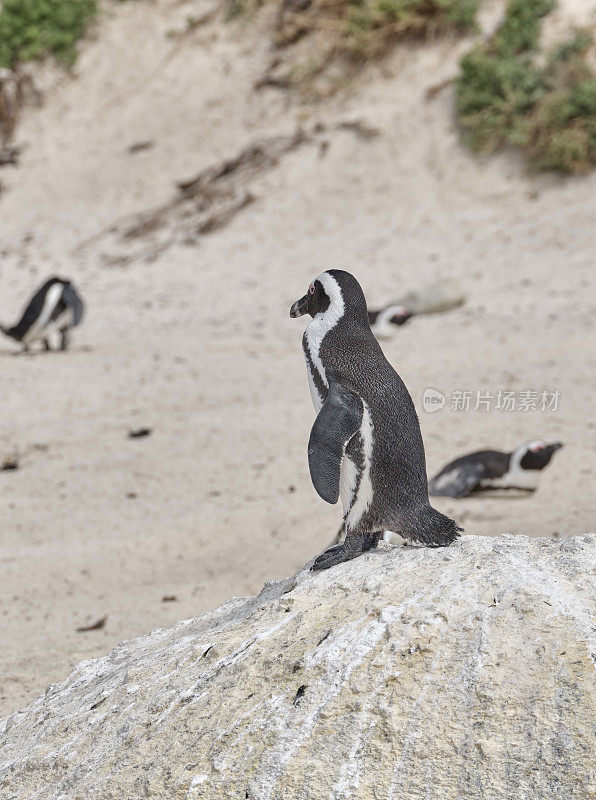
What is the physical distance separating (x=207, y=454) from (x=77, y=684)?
384 cm

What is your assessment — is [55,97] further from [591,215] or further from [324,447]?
[324,447]

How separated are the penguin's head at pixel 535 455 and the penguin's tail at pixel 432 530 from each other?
11.0 ft

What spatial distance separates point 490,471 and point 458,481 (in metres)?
0.20

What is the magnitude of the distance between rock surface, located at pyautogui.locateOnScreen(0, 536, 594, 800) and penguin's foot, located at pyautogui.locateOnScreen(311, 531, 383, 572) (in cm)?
11

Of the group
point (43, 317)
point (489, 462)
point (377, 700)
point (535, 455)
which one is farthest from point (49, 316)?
point (377, 700)

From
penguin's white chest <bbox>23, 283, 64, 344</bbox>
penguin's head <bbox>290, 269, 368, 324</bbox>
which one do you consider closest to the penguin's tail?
penguin's head <bbox>290, 269, 368, 324</bbox>

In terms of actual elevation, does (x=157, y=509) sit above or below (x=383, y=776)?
below

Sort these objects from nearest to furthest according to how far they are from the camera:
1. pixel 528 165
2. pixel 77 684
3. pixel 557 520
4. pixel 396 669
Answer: pixel 396 669 → pixel 77 684 → pixel 557 520 → pixel 528 165

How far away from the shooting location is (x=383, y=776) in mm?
2201

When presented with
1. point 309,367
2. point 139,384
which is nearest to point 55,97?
point 139,384

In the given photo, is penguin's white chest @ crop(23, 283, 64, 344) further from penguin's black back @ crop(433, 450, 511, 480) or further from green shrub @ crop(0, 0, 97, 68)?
green shrub @ crop(0, 0, 97, 68)

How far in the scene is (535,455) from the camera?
6.16 m

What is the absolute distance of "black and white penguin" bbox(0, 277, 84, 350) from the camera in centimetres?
940

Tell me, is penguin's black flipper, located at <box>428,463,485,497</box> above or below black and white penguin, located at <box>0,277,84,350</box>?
below
